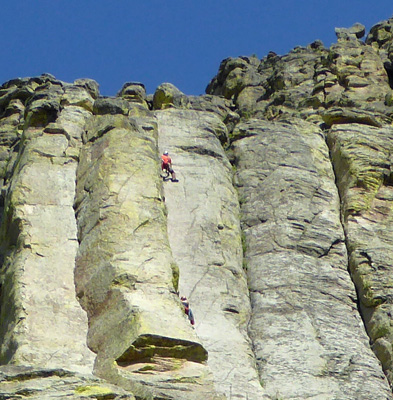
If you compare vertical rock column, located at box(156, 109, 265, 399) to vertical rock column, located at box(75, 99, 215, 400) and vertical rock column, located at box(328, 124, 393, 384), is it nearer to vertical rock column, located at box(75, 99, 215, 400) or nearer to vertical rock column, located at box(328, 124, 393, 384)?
vertical rock column, located at box(75, 99, 215, 400)

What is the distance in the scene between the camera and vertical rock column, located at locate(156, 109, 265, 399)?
125 ft

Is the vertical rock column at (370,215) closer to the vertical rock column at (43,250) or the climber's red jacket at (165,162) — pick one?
the climber's red jacket at (165,162)

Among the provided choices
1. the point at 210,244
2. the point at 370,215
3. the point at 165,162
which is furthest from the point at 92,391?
the point at 370,215

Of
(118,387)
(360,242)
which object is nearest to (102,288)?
(118,387)

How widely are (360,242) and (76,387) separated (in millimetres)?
21228

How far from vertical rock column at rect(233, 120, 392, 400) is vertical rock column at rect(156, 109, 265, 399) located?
840 millimetres

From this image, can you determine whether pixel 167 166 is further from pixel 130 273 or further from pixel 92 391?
pixel 92 391

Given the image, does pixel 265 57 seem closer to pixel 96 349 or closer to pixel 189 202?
pixel 189 202

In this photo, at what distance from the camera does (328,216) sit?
48.1m

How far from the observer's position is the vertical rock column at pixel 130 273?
3300 centimetres

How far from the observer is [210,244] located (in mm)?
44594

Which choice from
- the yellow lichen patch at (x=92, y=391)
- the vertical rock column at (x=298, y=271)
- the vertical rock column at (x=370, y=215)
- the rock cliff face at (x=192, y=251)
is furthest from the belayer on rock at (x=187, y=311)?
the yellow lichen patch at (x=92, y=391)

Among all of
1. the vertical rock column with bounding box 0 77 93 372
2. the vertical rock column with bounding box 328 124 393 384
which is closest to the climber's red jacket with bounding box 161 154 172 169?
the vertical rock column with bounding box 0 77 93 372

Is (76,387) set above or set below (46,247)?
below
